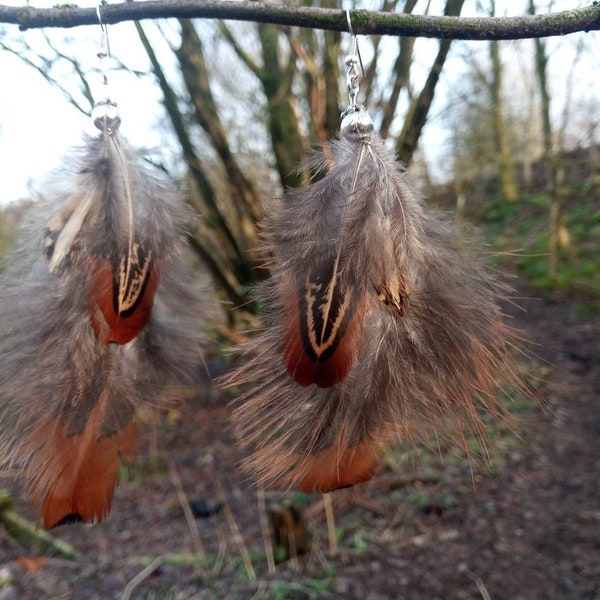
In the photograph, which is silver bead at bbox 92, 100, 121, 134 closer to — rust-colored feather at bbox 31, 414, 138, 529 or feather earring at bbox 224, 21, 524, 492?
feather earring at bbox 224, 21, 524, 492

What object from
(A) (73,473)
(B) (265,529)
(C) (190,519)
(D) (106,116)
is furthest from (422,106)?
(C) (190,519)

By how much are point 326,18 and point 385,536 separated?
2.72m

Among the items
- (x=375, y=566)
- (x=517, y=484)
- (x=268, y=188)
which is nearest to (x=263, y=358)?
(x=375, y=566)

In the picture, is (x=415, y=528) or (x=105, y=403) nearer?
(x=105, y=403)

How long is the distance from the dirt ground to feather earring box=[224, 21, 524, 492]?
1.28 meters

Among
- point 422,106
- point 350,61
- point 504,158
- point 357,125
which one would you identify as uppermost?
point 504,158

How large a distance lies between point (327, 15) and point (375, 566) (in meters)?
2.59

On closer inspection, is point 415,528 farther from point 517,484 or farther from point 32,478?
point 32,478

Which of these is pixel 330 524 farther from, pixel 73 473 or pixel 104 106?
pixel 104 106

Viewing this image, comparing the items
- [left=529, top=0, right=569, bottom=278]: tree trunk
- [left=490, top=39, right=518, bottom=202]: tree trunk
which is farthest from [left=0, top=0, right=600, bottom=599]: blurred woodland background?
[left=490, top=39, right=518, bottom=202]: tree trunk

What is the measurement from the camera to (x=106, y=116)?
1.19m

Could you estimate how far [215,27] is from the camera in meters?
3.73

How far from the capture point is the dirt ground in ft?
8.77

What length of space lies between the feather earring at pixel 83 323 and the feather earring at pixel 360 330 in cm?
27
